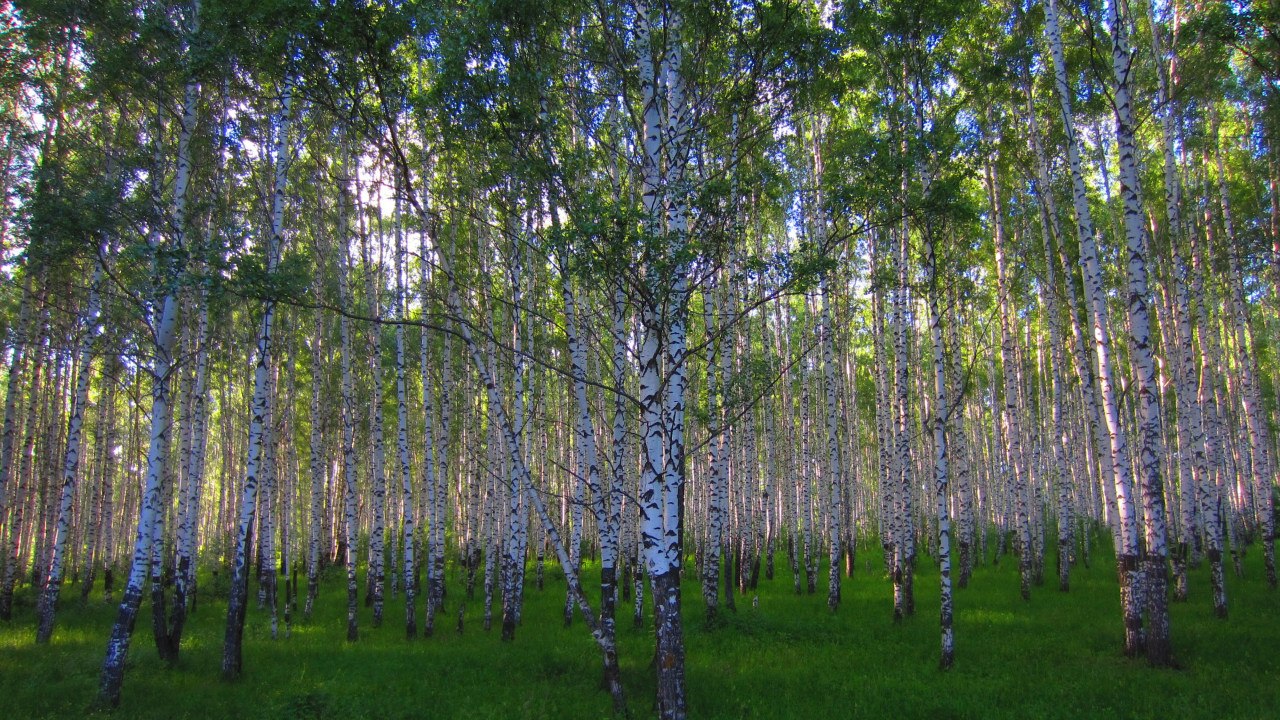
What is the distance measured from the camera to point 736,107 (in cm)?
1183

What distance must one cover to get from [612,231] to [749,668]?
25.8 ft

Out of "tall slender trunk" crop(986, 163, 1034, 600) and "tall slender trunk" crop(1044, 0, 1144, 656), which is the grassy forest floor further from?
"tall slender trunk" crop(986, 163, 1034, 600)

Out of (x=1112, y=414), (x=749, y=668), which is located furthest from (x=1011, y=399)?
(x=749, y=668)

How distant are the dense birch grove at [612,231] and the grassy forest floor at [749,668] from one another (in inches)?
27.2

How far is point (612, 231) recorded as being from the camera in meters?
8.04

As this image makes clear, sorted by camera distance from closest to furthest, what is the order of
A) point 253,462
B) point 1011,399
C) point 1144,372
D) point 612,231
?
point 612,231, point 1144,372, point 253,462, point 1011,399

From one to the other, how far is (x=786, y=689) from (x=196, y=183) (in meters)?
16.2

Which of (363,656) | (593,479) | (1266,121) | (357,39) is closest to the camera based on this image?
(357,39)

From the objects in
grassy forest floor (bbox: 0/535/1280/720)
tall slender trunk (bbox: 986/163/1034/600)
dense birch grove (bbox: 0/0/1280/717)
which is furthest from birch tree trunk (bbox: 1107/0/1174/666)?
tall slender trunk (bbox: 986/163/1034/600)

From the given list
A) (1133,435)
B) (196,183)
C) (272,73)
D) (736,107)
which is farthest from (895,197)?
(1133,435)

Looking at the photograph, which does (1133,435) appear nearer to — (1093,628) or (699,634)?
(1093,628)

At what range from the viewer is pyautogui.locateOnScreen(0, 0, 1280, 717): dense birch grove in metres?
9.19

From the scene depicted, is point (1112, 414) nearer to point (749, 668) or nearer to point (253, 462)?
point (749, 668)

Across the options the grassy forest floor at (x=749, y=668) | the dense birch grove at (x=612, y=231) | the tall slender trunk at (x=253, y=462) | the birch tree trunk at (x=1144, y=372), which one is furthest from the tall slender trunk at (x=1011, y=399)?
the tall slender trunk at (x=253, y=462)
